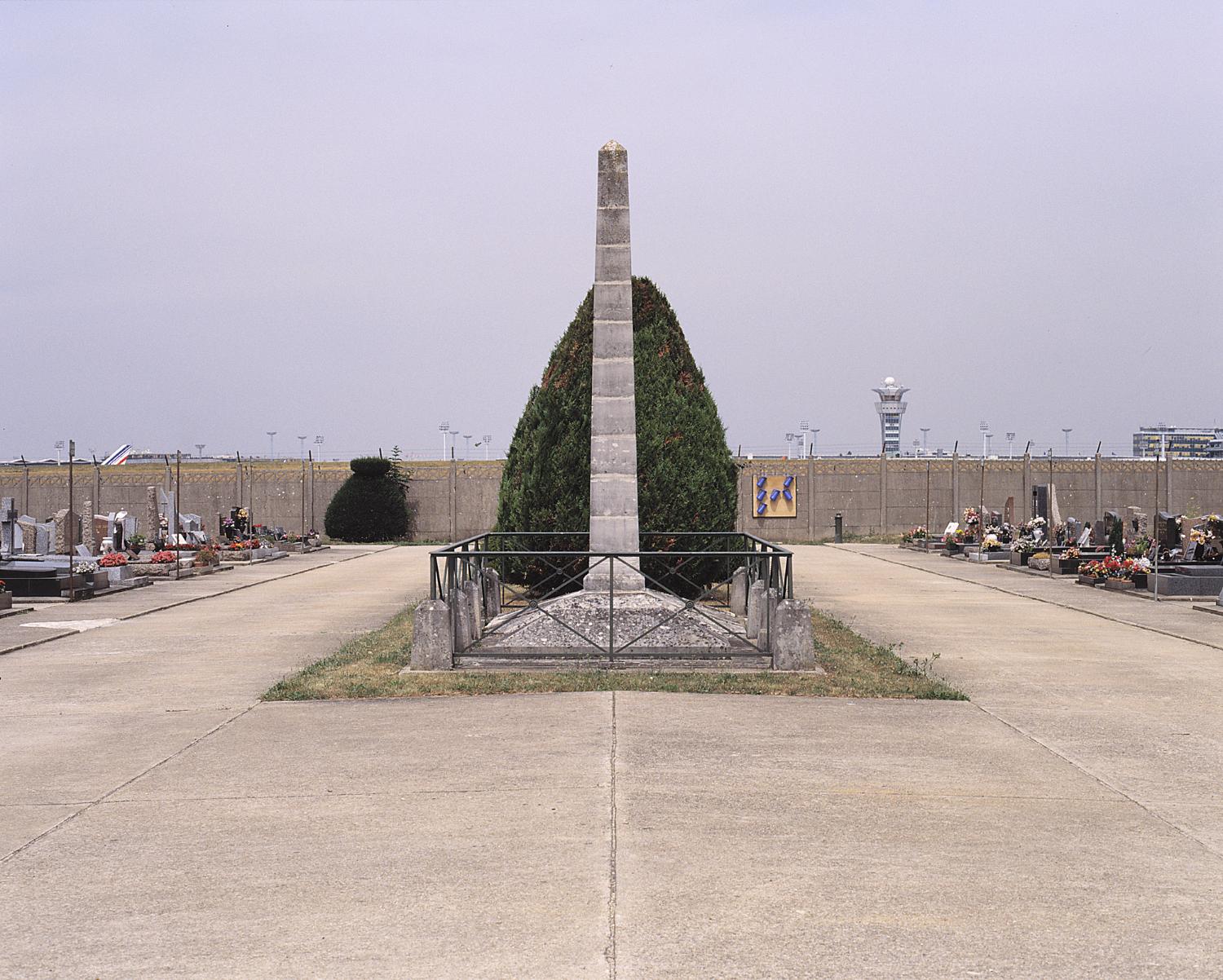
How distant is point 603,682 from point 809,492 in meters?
32.4

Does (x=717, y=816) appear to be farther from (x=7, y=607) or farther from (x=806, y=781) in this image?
(x=7, y=607)

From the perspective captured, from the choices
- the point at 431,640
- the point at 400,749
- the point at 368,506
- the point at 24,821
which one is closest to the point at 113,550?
the point at 368,506

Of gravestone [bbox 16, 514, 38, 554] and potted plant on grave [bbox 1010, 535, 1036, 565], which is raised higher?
gravestone [bbox 16, 514, 38, 554]

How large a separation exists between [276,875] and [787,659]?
6.81m

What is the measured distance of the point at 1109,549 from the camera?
27.6 meters

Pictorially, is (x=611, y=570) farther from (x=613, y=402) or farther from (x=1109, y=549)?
(x=1109, y=549)

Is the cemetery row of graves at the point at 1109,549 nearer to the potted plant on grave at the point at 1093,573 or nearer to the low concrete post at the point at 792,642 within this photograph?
the potted plant on grave at the point at 1093,573

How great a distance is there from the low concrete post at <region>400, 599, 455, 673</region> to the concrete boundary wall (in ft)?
98.4

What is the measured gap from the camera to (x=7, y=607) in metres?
18.3

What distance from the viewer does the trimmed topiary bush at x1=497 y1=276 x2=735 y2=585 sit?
16.5 meters

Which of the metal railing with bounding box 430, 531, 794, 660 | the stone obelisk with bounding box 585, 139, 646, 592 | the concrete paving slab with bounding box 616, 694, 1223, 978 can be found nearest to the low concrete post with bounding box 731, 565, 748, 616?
the metal railing with bounding box 430, 531, 794, 660

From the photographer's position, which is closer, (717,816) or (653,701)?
(717,816)

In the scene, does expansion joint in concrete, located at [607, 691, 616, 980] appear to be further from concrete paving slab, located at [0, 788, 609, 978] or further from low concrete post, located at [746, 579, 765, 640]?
low concrete post, located at [746, 579, 765, 640]

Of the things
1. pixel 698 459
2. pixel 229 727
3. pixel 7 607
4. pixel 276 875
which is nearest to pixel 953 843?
pixel 276 875
